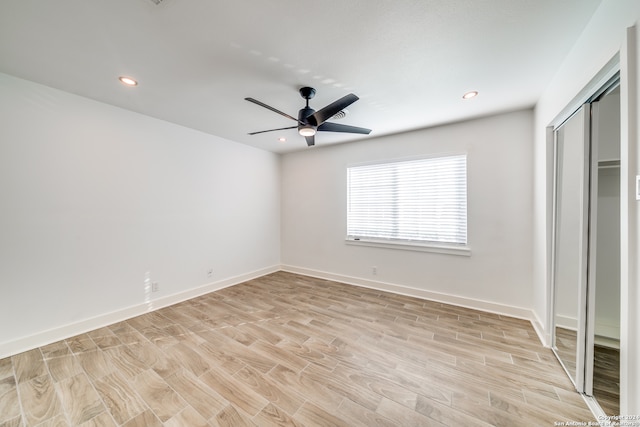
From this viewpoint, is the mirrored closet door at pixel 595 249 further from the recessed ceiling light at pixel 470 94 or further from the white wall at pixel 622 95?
the recessed ceiling light at pixel 470 94

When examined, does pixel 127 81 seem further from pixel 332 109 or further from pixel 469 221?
pixel 469 221

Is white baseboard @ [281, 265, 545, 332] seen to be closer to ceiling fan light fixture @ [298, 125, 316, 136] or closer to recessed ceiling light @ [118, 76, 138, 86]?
ceiling fan light fixture @ [298, 125, 316, 136]

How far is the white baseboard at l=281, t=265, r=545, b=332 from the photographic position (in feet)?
9.11

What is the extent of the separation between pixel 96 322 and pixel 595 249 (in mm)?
4664

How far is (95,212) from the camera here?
2609mm

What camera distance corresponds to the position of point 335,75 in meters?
2.06

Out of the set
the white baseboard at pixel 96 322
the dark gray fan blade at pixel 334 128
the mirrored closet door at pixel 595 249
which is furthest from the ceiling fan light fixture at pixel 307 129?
the white baseboard at pixel 96 322

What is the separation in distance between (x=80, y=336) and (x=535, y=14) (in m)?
4.79

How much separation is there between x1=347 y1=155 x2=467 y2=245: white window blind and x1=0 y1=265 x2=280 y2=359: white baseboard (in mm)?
2687

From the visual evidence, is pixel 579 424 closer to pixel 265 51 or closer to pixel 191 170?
pixel 265 51

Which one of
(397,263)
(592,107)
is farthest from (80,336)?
(592,107)

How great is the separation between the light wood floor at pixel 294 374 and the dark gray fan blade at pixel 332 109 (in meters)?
2.21

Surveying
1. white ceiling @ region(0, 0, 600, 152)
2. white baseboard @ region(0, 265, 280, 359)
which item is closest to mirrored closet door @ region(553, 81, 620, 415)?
white ceiling @ region(0, 0, 600, 152)

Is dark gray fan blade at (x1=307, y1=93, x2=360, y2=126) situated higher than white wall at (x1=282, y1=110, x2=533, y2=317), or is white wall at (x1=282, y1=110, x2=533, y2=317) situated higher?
dark gray fan blade at (x1=307, y1=93, x2=360, y2=126)
